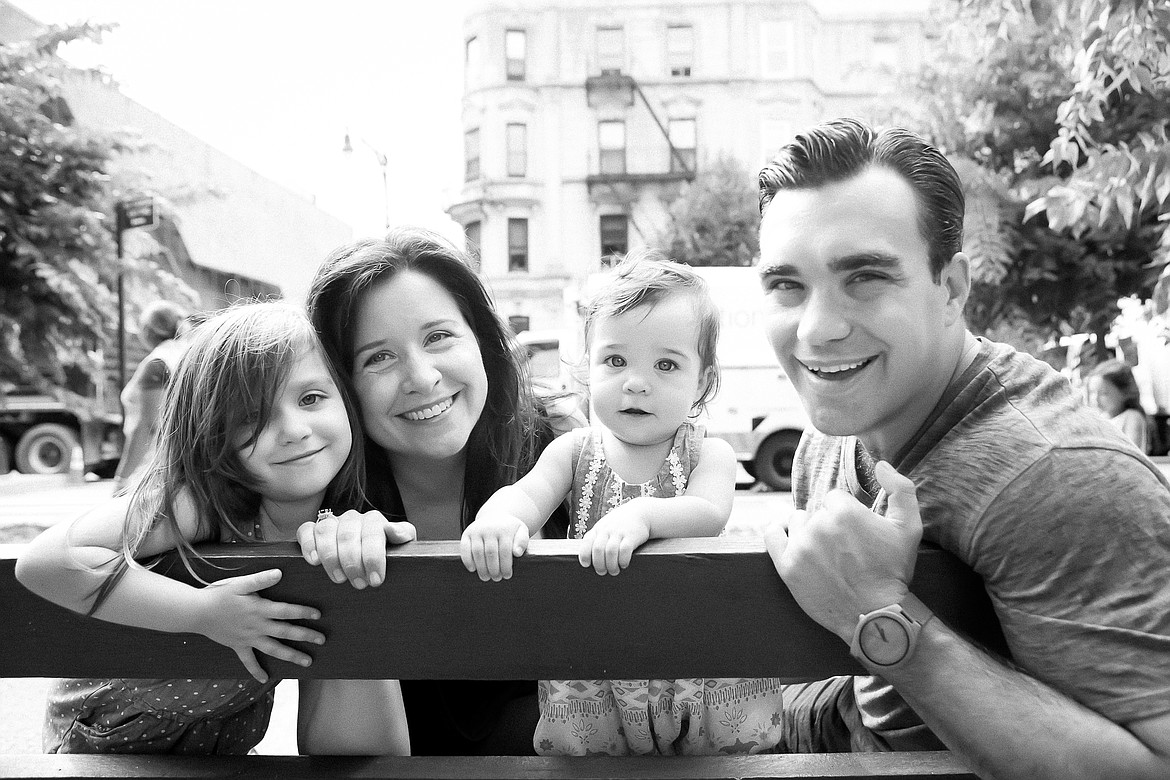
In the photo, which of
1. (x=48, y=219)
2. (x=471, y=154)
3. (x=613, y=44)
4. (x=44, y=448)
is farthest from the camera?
(x=471, y=154)

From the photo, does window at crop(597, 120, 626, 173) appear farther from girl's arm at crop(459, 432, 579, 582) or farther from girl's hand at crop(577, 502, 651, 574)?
girl's hand at crop(577, 502, 651, 574)

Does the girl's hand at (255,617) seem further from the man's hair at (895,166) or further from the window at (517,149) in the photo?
the window at (517,149)

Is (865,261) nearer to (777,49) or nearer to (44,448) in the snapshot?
(44,448)

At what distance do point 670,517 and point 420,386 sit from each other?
62 centimetres

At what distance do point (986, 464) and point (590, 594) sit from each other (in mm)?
564

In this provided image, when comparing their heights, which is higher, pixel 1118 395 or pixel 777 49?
pixel 777 49

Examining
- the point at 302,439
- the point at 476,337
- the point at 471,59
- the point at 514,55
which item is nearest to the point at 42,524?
the point at 476,337

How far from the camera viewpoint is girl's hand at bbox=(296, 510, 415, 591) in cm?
129

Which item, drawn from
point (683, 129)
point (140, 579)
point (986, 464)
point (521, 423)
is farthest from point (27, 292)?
point (683, 129)

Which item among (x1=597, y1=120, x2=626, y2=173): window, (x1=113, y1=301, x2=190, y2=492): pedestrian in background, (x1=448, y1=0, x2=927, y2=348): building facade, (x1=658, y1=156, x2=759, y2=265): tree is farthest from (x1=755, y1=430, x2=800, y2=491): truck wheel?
(x1=597, y1=120, x2=626, y2=173): window

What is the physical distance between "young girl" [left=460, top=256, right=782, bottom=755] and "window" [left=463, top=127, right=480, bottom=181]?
95.3 ft

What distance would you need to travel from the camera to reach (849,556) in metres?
1.24

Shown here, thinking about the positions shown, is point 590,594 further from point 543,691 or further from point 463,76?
point 463,76

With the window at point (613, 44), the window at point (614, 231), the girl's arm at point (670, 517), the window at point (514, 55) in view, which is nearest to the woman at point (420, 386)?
the girl's arm at point (670, 517)
